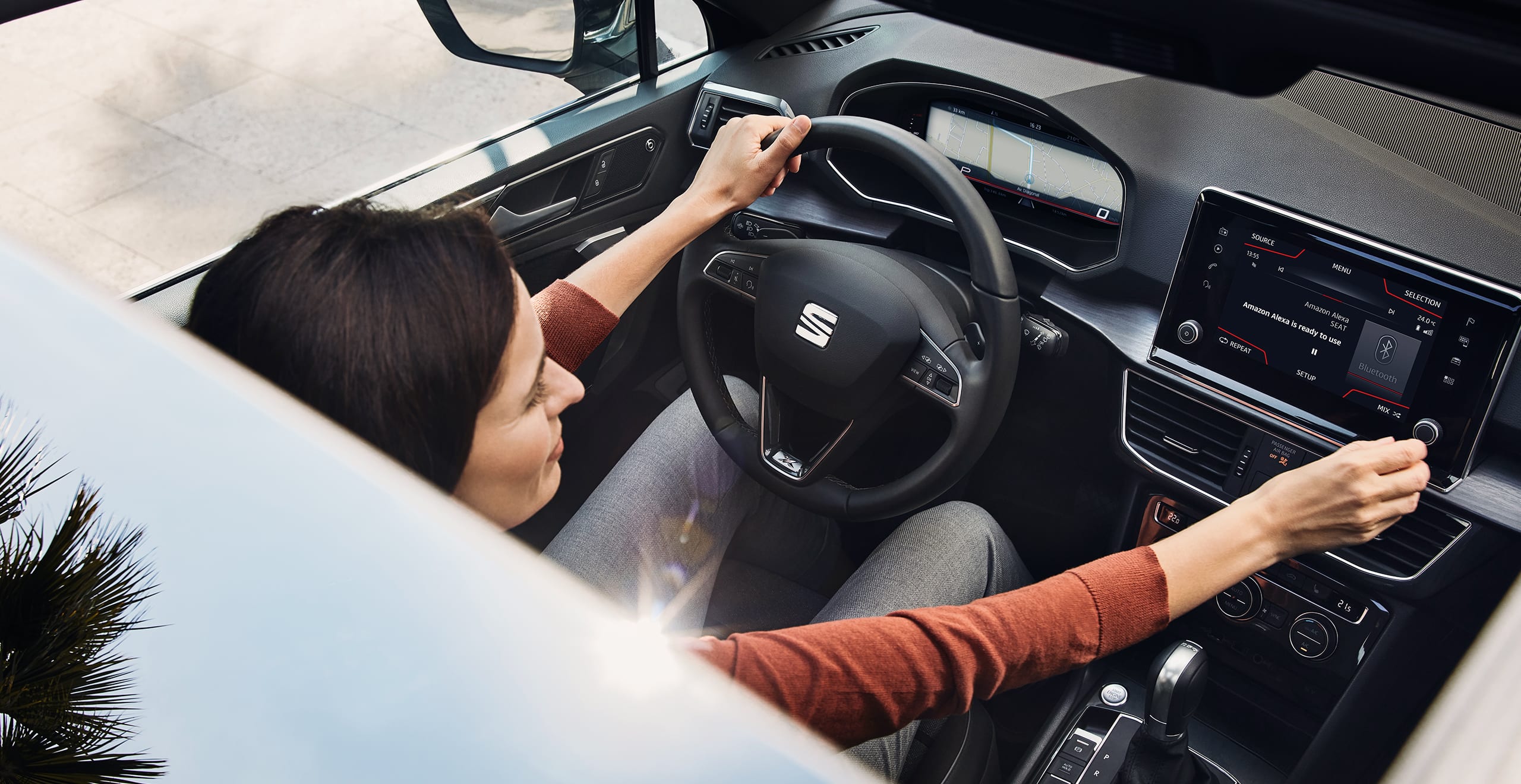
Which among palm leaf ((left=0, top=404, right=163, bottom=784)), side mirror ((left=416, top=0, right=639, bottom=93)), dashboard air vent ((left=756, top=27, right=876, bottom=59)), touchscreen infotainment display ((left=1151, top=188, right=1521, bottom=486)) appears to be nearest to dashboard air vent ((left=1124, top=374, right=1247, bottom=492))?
touchscreen infotainment display ((left=1151, top=188, right=1521, bottom=486))

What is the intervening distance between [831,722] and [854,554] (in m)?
0.87

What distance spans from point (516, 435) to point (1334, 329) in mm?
1034

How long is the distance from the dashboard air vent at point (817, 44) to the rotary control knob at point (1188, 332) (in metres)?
0.80

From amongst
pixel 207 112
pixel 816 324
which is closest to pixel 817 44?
pixel 816 324

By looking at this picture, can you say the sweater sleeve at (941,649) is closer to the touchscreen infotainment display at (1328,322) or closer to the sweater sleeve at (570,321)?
the touchscreen infotainment display at (1328,322)

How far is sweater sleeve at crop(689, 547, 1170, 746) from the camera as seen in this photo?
3.05ft

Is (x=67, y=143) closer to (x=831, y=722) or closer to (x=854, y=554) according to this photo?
(x=854, y=554)

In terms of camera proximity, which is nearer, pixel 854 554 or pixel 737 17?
pixel 854 554

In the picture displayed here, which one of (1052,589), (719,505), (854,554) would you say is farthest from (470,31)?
(1052,589)

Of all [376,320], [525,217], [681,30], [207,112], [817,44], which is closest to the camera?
[376,320]

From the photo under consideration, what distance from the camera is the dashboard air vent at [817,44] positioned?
1859mm

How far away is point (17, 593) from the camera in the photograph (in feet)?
1.45

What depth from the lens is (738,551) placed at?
63.5 inches

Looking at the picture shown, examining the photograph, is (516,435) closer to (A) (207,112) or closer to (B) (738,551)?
(B) (738,551)
